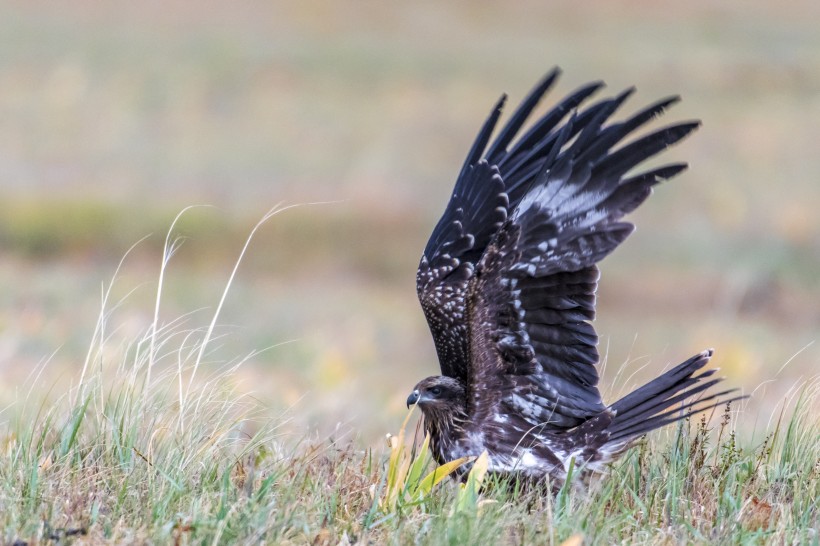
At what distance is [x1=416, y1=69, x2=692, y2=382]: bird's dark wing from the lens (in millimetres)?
5430

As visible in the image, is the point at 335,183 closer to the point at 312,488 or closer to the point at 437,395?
the point at 437,395

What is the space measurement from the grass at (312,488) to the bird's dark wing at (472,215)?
59cm

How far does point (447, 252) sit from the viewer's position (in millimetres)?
5551

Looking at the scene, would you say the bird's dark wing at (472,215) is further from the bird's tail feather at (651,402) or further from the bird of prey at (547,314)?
the bird's tail feather at (651,402)

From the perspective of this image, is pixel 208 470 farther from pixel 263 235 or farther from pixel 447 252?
pixel 263 235

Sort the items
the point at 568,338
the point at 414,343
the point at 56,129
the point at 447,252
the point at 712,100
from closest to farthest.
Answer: the point at 568,338 → the point at 447,252 → the point at 414,343 → the point at 56,129 → the point at 712,100

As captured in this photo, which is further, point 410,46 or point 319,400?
point 410,46

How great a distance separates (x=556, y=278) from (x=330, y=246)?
11720 millimetres

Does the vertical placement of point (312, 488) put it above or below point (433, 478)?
below

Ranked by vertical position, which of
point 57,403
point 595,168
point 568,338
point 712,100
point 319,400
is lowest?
point 319,400

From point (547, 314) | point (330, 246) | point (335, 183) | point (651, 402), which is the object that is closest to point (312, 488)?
point (547, 314)

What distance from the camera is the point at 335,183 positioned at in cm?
1681

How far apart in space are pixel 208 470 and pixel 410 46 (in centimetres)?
1827

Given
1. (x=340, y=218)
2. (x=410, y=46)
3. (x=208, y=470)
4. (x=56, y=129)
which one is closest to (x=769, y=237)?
(x=340, y=218)
